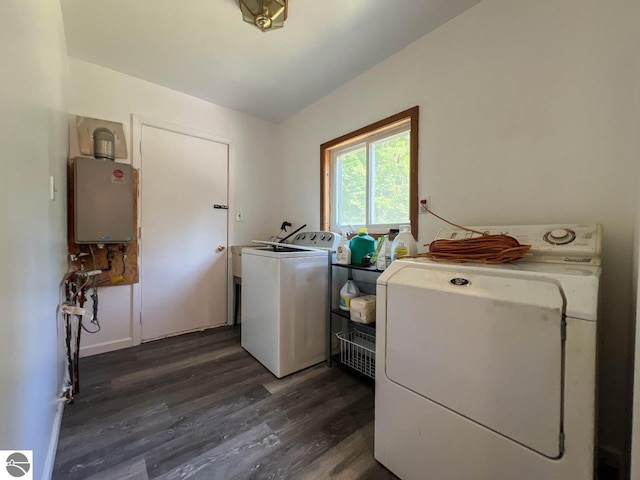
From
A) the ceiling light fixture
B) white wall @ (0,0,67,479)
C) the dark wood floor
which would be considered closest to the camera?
white wall @ (0,0,67,479)

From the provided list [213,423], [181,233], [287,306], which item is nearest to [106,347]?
[181,233]

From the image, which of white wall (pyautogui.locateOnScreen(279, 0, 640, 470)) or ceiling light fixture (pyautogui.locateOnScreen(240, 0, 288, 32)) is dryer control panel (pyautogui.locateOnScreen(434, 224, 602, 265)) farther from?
ceiling light fixture (pyautogui.locateOnScreen(240, 0, 288, 32))

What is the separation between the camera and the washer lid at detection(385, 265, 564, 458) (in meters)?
0.74

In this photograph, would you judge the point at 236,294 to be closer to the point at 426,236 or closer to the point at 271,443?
the point at 271,443

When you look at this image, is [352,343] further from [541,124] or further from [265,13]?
[265,13]

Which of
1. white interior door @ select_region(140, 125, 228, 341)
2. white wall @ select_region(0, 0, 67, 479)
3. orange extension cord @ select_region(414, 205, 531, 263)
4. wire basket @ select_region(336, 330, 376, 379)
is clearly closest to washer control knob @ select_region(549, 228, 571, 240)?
orange extension cord @ select_region(414, 205, 531, 263)

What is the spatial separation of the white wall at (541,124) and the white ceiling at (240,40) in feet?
0.82

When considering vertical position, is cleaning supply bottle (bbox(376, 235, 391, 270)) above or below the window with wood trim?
Answer: below

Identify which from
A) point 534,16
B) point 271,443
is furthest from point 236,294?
point 534,16

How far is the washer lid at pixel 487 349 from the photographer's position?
0.74m

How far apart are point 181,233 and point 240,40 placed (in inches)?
71.7

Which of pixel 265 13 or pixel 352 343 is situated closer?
pixel 265 13

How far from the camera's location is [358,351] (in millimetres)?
2018

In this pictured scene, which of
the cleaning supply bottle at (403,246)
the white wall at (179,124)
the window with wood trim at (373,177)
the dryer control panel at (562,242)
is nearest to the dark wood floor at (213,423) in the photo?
the white wall at (179,124)
